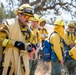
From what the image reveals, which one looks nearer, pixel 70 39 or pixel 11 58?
pixel 11 58

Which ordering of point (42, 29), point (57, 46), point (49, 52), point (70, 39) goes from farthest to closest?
point (42, 29)
point (70, 39)
point (49, 52)
point (57, 46)

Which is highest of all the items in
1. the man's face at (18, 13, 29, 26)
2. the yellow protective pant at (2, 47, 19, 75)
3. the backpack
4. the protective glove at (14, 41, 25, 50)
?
the man's face at (18, 13, 29, 26)

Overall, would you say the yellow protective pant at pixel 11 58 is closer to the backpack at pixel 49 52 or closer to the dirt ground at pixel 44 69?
the backpack at pixel 49 52

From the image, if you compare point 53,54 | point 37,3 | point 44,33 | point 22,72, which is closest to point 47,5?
point 37,3

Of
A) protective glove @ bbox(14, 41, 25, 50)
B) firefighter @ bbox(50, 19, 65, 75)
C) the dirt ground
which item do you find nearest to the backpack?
firefighter @ bbox(50, 19, 65, 75)

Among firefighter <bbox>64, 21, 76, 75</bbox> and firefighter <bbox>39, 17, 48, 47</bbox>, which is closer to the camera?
firefighter <bbox>64, 21, 76, 75</bbox>

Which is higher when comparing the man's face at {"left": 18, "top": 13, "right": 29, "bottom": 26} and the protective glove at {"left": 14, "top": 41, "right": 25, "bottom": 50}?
the man's face at {"left": 18, "top": 13, "right": 29, "bottom": 26}

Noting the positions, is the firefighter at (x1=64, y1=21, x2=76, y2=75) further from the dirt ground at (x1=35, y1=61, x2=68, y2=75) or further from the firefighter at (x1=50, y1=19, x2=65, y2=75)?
the dirt ground at (x1=35, y1=61, x2=68, y2=75)

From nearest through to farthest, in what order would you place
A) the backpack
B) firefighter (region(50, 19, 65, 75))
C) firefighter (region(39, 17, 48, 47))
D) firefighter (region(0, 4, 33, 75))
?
firefighter (region(0, 4, 33, 75)), firefighter (region(50, 19, 65, 75)), the backpack, firefighter (region(39, 17, 48, 47))

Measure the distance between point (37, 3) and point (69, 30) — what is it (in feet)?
31.1

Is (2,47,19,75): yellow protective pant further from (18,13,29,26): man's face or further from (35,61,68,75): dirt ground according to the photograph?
(35,61,68,75): dirt ground

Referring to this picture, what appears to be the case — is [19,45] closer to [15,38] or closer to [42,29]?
[15,38]

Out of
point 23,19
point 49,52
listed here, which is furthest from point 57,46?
point 23,19

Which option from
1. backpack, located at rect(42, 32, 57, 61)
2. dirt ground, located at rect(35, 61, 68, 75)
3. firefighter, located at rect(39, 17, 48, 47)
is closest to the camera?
backpack, located at rect(42, 32, 57, 61)
